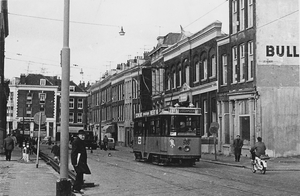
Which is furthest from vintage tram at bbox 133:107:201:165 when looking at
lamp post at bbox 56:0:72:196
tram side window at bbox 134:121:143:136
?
lamp post at bbox 56:0:72:196

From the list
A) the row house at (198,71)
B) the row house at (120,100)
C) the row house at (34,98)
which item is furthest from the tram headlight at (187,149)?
the row house at (34,98)

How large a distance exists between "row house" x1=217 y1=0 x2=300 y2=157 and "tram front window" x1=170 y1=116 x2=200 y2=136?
8979 millimetres

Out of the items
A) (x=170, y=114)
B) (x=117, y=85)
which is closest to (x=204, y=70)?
(x=170, y=114)

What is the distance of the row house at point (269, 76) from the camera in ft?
115

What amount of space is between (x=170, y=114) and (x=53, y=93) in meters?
82.3

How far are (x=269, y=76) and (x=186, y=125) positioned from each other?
10.7 m

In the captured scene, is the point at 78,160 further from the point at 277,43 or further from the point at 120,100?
the point at 120,100

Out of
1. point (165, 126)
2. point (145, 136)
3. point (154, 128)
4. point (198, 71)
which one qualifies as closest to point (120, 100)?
point (198, 71)

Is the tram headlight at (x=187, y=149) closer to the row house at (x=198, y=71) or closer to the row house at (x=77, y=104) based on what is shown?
the row house at (x=198, y=71)

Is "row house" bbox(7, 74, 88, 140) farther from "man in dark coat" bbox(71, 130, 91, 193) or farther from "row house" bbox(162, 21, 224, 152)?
"man in dark coat" bbox(71, 130, 91, 193)

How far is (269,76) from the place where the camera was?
117 feet

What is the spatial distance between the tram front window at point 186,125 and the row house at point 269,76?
8979 millimetres

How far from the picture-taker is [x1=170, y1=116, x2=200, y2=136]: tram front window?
89.2 ft

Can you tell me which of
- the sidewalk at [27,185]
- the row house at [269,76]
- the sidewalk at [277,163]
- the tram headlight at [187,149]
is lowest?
the sidewalk at [277,163]
